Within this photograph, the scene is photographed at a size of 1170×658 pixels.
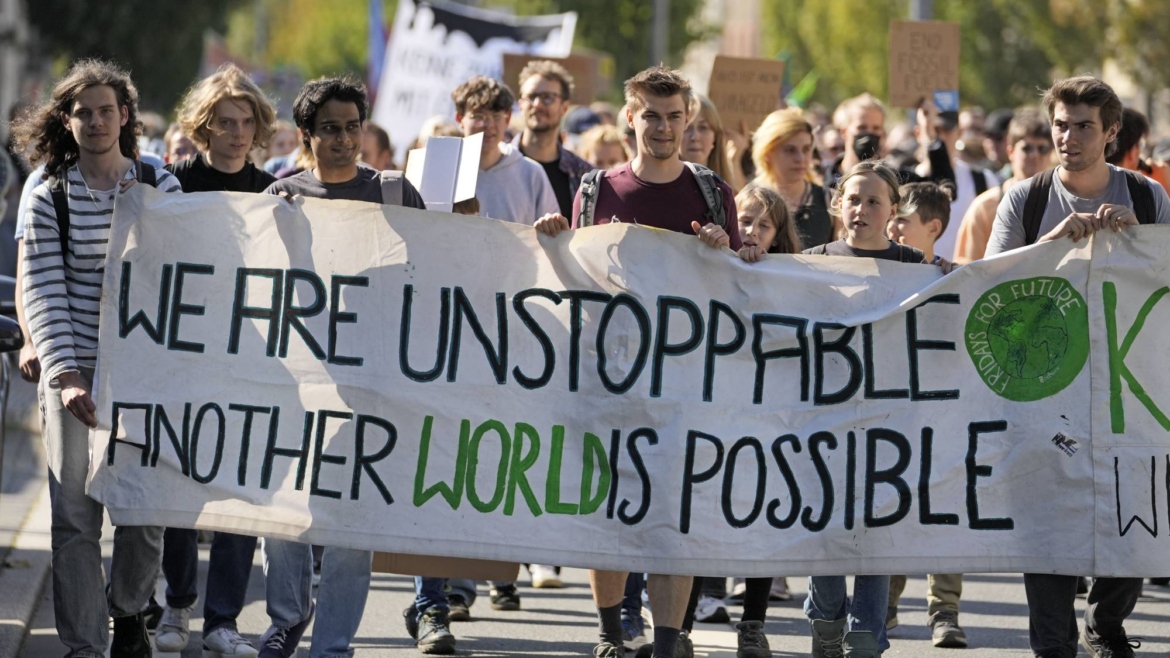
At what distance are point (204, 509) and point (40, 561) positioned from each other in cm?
256

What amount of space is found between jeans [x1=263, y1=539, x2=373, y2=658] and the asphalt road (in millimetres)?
770

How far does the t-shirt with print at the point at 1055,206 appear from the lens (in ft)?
19.3

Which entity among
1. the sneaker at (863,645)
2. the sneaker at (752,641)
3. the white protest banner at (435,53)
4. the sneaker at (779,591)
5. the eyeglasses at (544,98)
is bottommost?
the sneaker at (779,591)

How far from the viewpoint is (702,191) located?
235 inches

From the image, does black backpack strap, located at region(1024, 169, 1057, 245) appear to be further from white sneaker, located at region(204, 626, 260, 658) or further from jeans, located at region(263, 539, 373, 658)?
white sneaker, located at region(204, 626, 260, 658)

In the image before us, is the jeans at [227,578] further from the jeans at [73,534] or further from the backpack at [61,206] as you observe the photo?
the backpack at [61,206]

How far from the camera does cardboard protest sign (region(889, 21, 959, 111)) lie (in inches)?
402

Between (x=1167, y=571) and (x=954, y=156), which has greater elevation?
(x=954, y=156)

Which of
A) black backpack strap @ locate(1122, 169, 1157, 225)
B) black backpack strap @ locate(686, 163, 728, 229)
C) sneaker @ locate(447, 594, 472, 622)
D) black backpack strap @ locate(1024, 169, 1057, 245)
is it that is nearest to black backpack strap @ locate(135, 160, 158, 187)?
black backpack strap @ locate(686, 163, 728, 229)

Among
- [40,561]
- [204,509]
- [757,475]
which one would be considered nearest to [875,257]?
[757,475]

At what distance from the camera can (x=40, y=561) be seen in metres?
7.80

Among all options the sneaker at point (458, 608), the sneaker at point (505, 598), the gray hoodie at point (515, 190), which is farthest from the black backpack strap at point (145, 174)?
the sneaker at point (505, 598)

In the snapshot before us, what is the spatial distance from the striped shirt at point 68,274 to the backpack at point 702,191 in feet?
4.47

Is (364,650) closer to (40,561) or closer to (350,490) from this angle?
(350,490)
